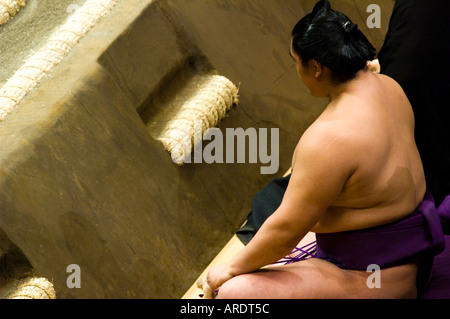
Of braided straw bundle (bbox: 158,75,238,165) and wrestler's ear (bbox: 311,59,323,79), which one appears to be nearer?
wrestler's ear (bbox: 311,59,323,79)

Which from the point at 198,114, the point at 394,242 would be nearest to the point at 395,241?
the point at 394,242

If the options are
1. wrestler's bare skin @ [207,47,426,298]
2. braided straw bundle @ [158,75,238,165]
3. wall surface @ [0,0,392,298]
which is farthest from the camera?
braided straw bundle @ [158,75,238,165]

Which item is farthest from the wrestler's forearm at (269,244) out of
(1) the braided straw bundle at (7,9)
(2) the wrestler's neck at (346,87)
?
(1) the braided straw bundle at (7,9)

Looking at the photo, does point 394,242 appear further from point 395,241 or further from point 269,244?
point 269,244

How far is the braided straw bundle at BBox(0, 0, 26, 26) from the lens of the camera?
278 centimetres

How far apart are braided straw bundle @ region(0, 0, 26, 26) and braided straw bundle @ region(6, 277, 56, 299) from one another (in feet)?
3.73

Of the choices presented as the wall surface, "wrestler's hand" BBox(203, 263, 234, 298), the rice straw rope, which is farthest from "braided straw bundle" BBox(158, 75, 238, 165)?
"wrestler's hand" BBox(203, 263, 234, 298)

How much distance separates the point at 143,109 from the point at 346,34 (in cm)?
105

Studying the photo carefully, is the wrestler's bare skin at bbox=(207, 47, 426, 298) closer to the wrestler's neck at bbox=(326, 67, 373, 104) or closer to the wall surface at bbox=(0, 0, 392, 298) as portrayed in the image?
the wrestler's neck at bbox=(326, 67, 373, 104)

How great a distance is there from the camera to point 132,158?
2512 millimetres

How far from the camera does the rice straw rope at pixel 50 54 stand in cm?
243

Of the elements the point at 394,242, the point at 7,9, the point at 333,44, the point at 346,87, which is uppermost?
the point at 7,9

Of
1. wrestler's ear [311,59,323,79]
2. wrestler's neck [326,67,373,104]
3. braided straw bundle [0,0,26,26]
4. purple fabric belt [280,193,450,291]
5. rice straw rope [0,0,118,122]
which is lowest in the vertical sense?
purple fabric belt [280,193,450,291]

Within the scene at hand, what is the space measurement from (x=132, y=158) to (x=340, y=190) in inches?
37.8
